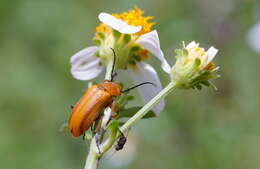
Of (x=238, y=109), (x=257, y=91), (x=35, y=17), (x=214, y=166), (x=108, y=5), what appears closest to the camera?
(x=214, y=166)

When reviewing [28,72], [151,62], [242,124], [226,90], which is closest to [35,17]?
[28,72]

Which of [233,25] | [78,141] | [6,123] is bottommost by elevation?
[78,141]

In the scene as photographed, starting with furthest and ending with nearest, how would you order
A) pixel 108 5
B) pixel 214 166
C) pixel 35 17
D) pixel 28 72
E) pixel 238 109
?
pixel 108 5 < pixel 35 17 < pixel 28 72 < pixel 238 109 < pixel 214 166

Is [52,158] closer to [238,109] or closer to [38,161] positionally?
[38,161]

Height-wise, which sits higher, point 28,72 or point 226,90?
point 28,72

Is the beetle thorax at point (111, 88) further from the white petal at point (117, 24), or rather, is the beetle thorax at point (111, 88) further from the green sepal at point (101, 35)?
the green sepal at point (101, 35)

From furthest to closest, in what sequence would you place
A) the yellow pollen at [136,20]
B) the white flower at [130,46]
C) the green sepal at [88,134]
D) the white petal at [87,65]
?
the white petal at [87,65]
the yellow pollen at [136,20]
the white flower at [130,46]
the green sepal at [88,134]

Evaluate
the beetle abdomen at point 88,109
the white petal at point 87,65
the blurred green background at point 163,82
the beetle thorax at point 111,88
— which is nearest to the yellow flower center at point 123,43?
the white petal at point 87,65

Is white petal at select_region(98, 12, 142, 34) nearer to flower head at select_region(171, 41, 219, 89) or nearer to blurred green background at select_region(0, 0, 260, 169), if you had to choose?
flower head at select_region(171, 41, 219, 89)

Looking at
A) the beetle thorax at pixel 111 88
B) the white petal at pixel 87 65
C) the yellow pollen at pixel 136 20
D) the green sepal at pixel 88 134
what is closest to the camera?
the green sepal at pixel 88 134
